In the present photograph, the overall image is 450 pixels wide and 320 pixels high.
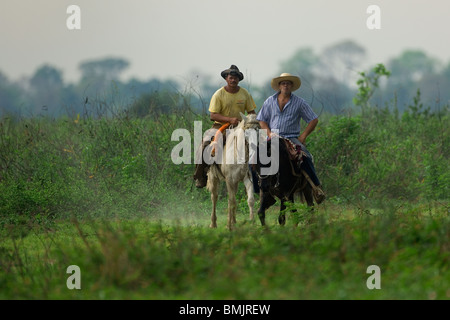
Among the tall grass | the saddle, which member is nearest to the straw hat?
the saddle

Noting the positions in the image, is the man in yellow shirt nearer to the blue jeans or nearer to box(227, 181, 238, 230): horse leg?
box(227, 181, 238, 230): horse leg

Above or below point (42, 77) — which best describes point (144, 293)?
below

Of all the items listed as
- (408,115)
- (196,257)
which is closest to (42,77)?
(408,115)

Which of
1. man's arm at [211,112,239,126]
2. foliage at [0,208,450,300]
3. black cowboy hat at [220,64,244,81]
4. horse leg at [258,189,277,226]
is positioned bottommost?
foliage at [0,208,450,300]

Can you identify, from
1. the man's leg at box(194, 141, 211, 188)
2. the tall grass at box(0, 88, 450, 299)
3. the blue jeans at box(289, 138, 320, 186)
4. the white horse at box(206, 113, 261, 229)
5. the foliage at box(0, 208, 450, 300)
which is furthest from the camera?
the man's leg at box(194, 141, 211, 188)

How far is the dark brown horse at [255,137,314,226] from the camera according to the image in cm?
1030

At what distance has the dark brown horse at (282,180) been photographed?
33.8ft

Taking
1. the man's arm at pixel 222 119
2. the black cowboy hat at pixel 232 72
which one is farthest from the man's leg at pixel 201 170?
the black cowboy hat at pixel 232 72

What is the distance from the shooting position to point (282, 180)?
1048 centimetres

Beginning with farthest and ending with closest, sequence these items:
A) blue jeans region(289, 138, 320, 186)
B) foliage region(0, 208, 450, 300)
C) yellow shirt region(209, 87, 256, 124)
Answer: yellow shirt region(209, 87, 256, 124) < blue jeans region(289, 138, 320, 186) < foliage region(0, 208, 450, 300)
